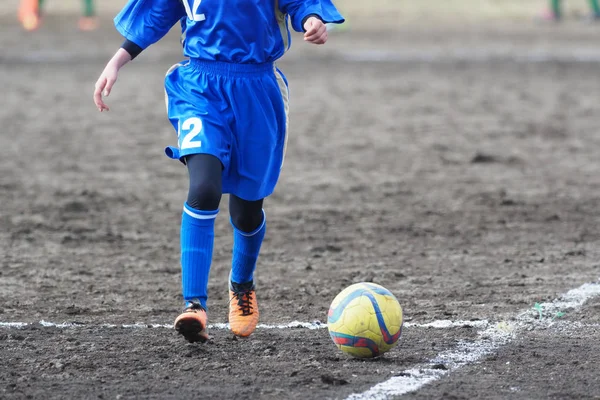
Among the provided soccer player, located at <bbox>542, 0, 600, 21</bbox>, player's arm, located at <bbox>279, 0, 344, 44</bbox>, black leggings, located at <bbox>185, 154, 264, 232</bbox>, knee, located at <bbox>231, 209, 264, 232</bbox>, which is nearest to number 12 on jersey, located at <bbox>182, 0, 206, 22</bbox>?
player's arm, located at <bbox>279, 0, 344, 44</bbox>

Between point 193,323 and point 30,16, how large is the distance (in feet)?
65.4

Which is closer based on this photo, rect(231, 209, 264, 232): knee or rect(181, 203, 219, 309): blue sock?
rect(181, 203, 219, 309): blue sock

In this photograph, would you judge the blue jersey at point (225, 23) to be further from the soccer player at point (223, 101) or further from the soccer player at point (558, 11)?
the soccer player at point (558, 11)

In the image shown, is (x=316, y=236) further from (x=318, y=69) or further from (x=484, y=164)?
(x=318, y=69)

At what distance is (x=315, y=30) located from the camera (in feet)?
15.3

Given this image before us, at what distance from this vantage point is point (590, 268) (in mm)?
6391

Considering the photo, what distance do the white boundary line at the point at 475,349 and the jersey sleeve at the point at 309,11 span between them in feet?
5.42

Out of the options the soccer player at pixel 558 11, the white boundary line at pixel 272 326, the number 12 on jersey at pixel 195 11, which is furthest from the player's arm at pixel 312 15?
the soccer player at pixel 558 11

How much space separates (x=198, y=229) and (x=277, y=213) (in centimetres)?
362

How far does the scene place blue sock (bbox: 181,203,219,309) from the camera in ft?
15.3

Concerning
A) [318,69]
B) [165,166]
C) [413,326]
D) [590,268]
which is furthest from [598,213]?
[318,69]

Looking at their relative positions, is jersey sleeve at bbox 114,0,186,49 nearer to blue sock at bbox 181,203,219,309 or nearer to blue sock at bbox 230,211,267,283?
blue sock at bbox 181,203,219,309

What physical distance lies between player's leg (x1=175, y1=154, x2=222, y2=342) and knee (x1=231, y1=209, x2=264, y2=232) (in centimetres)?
38

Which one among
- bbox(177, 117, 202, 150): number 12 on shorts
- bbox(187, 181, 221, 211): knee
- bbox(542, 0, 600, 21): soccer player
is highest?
bbox(177, 117, 202, 150): number 12 on shorts
